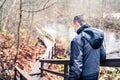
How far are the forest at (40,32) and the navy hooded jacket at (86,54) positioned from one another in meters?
5.60

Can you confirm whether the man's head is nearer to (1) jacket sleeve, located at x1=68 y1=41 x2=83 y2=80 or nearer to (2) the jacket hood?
(2) the jacket hood

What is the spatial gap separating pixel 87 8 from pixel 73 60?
127 feet

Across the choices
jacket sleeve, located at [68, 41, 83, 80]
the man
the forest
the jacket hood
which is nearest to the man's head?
the man

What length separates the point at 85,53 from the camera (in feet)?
15.0

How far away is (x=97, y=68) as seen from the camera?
15.4 feet

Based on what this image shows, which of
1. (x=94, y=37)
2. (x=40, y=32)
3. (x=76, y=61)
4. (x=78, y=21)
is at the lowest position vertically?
(x=76, y=61)

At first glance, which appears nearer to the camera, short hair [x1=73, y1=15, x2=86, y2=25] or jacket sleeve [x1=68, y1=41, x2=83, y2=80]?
jacket sleeve [x1=68, y1=41, x2=83, y2=80]

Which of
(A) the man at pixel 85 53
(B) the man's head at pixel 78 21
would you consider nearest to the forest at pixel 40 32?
(A) the man at pixel 85 53

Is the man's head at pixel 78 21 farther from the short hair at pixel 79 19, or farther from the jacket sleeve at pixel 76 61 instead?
the jacket sleeve at pixel 76 61

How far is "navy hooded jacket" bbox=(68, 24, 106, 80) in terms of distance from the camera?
178 inches

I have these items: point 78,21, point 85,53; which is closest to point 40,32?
point 78,21

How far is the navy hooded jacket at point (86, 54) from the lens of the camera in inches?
178

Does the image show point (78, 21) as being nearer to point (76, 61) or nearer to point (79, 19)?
point (79, 19)

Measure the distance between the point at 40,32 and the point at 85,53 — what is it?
21.6 meters
